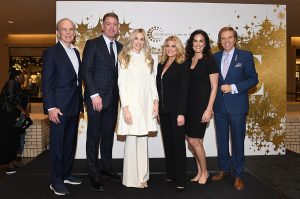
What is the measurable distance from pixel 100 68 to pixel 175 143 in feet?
3.50

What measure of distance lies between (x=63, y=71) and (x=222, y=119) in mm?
1734

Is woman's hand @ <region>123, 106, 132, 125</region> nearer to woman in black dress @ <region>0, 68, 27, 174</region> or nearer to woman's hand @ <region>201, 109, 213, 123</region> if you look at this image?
woman's hand @ <region>201, 109, 213, 123</region>

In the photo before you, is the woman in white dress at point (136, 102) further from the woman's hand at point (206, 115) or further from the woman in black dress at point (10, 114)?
the woman in black dress at point (10, 114)

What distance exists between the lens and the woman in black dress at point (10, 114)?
4.05 m

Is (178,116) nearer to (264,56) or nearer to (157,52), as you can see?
(157,52)

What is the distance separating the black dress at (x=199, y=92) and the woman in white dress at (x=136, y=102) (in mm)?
372

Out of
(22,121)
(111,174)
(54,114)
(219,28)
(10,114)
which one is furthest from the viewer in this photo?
(219,28)

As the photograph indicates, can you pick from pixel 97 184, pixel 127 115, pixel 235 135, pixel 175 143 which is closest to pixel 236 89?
pixel 235 135

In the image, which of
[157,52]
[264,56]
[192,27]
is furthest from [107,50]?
[264,56]

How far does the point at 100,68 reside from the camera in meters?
3.14

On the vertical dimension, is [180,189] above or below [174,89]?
below

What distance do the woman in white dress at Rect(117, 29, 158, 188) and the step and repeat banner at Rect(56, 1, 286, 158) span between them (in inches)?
50.3

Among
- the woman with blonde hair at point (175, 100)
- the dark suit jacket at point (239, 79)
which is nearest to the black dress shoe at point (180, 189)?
the woman with blonde hair at point (175, 100)

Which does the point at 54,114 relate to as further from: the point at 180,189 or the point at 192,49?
the point at 192,49
